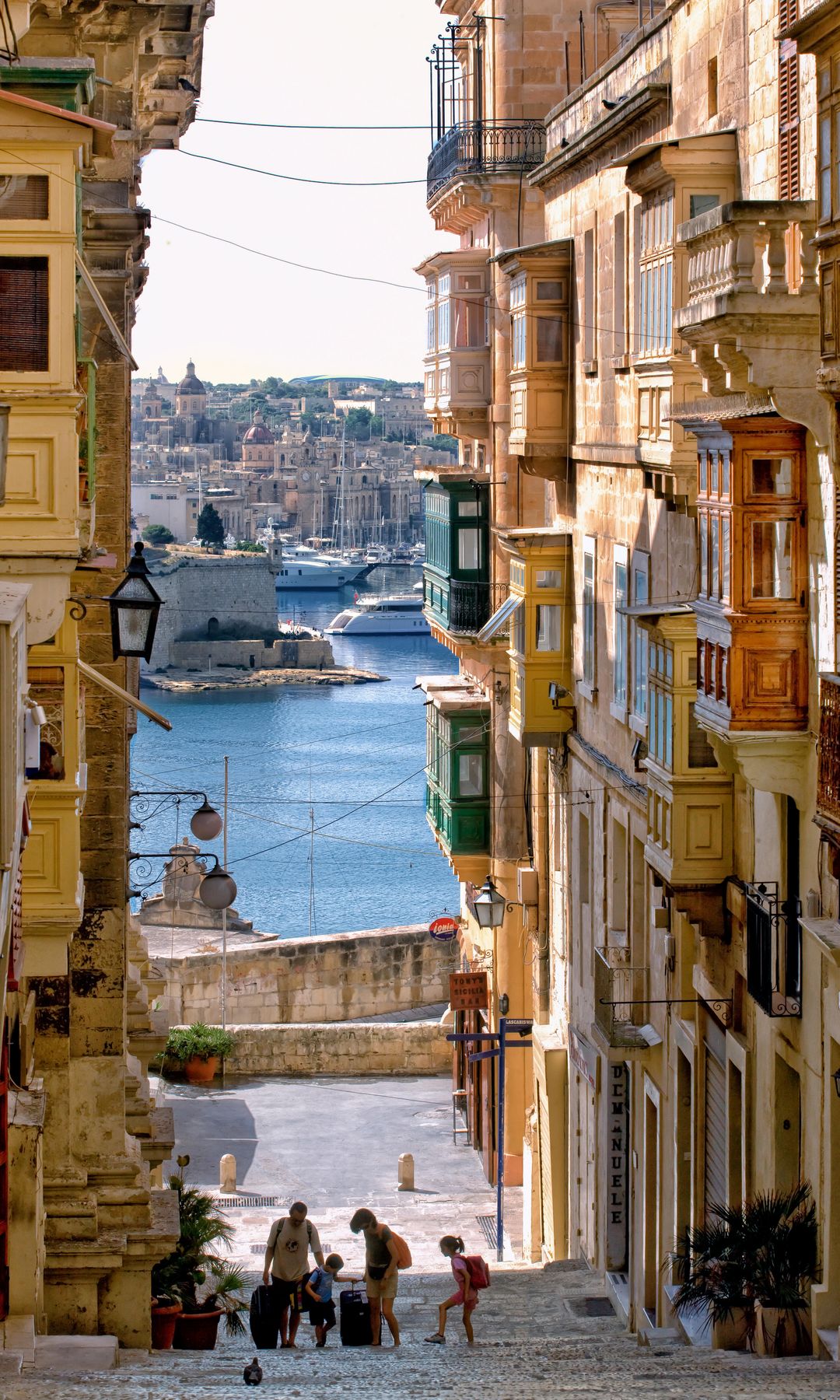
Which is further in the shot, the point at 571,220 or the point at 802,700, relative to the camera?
the point at 571,220

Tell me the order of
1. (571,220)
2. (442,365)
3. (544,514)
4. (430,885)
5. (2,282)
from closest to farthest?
(2,282) → (571,220) → (544,514) → (442,365) → (430,885)

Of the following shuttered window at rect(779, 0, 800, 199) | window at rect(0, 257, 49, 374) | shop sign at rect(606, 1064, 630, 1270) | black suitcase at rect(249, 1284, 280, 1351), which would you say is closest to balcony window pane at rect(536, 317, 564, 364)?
shop sign at rect(606, 1064, 630, 1270)

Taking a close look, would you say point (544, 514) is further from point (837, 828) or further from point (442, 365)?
point (837, 828)

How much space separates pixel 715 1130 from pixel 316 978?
20.2 meters

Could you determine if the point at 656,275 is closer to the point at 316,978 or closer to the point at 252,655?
the point at 316,978

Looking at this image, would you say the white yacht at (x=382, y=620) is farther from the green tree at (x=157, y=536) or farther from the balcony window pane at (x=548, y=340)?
the balcony window pane at (x=548, y=340)

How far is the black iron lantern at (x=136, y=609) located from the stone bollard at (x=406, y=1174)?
14.7 m

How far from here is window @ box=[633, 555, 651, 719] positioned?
17797 mm

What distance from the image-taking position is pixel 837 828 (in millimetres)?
10609

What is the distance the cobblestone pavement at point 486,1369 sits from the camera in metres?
8.52

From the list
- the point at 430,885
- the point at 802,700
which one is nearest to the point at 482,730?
the point at 802,700

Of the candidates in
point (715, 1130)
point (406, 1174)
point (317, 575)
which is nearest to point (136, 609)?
point (715, 1130)

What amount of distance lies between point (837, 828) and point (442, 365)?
20.5m

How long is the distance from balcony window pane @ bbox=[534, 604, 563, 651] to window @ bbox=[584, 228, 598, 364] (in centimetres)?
288
